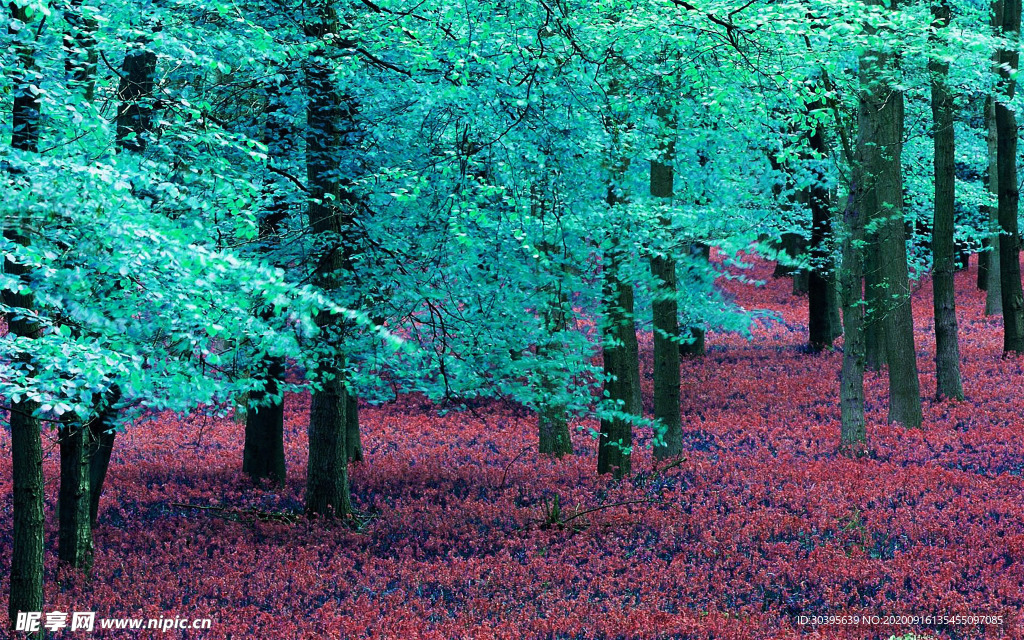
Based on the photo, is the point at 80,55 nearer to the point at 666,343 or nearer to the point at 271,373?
the point at 271,373

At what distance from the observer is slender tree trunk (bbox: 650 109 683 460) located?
13805 millimetres

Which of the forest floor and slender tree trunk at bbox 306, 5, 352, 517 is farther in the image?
slender tree trunk at bbox 306, 5, 352, 517

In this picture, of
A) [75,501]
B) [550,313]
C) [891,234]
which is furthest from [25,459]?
[891,234]

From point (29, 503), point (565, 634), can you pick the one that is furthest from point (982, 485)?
point (29, 503)

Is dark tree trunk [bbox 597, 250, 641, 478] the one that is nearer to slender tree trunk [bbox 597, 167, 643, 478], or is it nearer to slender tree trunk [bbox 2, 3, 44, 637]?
slender tree trunk [bbox 597, 167, 643, 478]

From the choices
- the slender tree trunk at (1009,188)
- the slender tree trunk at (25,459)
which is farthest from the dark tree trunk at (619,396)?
the slender tree trunk at (1009,188)

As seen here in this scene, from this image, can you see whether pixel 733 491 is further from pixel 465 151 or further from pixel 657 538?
pixel 465 151

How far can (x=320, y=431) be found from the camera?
11.7 m

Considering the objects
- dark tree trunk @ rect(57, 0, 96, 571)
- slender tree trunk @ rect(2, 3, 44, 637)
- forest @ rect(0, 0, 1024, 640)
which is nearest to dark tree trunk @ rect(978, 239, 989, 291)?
forest @ rect(0, 0, 1024, 640)

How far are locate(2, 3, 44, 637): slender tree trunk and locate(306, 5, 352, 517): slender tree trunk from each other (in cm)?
280

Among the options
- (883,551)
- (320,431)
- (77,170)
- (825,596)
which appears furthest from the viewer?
(320,431)

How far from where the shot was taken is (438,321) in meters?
12.1

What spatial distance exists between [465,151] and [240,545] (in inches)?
222

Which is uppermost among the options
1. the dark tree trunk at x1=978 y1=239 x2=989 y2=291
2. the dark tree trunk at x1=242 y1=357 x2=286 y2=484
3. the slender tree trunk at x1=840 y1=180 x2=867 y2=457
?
the dark tree trunk at x1=978 y1=239 x2=989 y2=291
